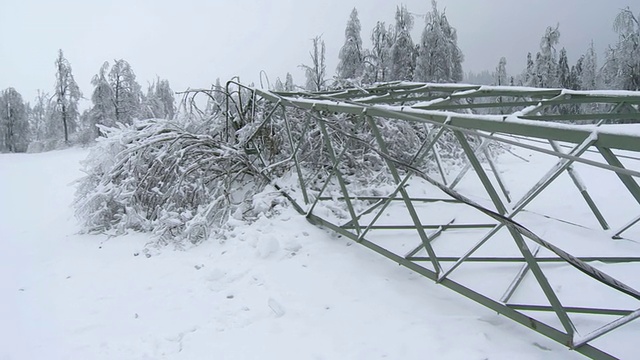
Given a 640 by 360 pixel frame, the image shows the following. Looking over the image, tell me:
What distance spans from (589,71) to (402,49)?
21.3 m

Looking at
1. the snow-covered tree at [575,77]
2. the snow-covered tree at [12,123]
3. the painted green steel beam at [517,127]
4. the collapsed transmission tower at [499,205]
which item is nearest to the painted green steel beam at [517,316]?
the collapsed transmission tower at [499,205]

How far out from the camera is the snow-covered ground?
2.22m

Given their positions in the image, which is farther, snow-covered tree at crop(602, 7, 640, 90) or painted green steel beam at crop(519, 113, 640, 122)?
snow-covered tree at crop(602, 7, 640, 90)

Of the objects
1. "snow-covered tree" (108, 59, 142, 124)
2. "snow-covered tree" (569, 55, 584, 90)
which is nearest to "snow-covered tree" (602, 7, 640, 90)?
"snow-covered tree" (569, 55, 584, 90)

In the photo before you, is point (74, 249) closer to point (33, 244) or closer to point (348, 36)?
point (33, 244)

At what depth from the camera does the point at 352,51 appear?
21.5 metres

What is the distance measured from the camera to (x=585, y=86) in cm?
3034

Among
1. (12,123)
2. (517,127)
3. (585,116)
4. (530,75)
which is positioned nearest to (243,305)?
(517,127)

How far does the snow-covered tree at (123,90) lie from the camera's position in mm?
27016

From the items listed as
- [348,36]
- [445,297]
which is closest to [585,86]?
[348,36]

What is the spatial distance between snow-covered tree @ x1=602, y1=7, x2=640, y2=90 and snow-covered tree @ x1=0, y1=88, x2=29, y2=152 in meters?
51.8

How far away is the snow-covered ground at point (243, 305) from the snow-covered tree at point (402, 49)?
19.4 m

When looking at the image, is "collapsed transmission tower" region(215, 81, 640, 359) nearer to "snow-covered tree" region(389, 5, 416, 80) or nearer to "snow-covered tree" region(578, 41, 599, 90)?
"snow-covered tree" region(389, 5, 416, 80)

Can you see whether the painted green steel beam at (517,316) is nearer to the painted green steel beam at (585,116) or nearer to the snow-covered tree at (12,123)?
the painted green steel beam at (585,116)
